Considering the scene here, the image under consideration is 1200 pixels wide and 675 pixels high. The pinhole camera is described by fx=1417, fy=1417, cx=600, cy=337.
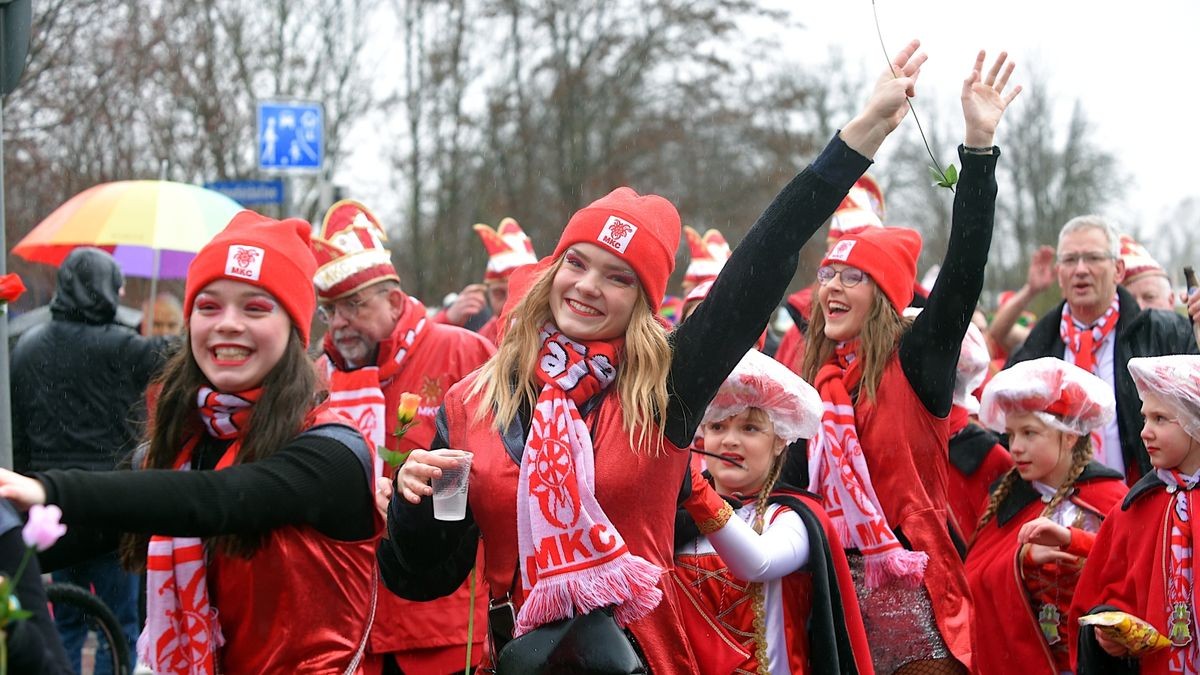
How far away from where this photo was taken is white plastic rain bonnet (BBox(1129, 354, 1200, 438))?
4.65 meters

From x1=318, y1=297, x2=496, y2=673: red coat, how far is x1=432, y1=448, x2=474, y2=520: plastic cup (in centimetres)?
194

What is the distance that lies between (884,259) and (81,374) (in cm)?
469

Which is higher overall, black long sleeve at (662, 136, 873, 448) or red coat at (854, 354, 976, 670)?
black long sleeve at (662, 136, 873, 448)

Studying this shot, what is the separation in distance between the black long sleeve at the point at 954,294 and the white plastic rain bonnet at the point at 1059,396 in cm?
68

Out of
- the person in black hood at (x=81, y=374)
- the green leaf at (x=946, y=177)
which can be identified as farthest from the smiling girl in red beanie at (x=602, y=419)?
the person in black hood at (x=81, y=374)

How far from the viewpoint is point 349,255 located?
6.36 meters

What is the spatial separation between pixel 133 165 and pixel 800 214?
16888 millimetres

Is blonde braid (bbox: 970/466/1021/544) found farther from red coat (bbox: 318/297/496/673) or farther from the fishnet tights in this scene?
red coat (bbox: 318/297/496/673)

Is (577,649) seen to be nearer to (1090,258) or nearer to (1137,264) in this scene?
(1090,258)

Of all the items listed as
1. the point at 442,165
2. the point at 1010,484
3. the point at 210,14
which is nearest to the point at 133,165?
the point at 210,14

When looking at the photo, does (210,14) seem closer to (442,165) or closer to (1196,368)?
(442,165)

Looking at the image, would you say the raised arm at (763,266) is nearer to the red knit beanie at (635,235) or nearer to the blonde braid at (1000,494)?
the red knit beanie at (635,235)

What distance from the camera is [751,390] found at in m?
4.68

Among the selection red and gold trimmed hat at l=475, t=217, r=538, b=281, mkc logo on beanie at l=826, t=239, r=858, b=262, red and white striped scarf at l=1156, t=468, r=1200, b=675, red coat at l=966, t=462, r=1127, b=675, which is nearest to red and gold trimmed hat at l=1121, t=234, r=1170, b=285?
red coat at l=966, t=462, r=1127, b=675
